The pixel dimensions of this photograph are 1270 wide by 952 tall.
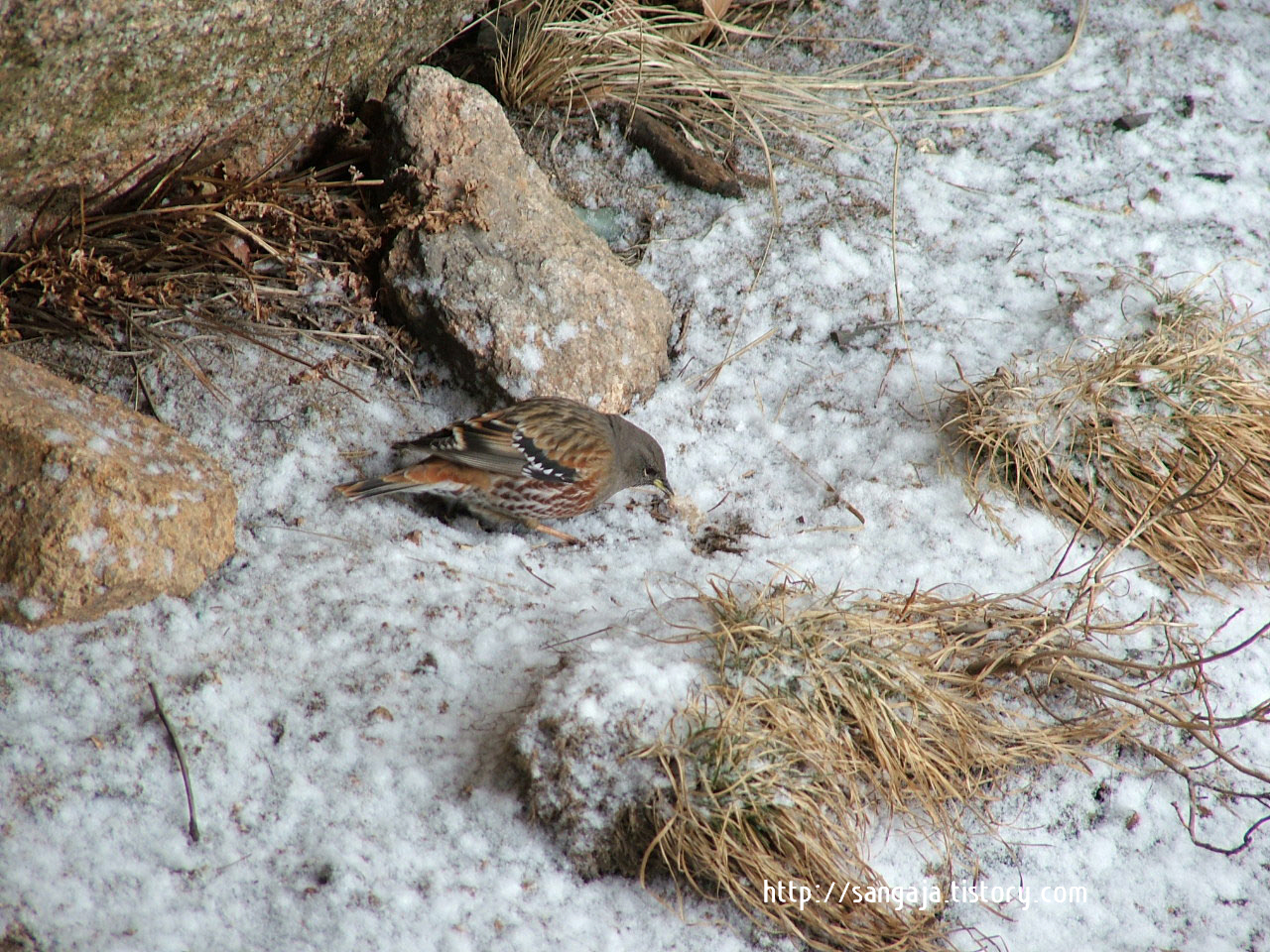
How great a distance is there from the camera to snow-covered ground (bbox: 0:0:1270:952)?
2490mm

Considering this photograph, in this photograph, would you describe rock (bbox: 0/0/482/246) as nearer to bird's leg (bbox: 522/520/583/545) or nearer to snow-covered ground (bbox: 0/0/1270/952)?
snow-covered ground (bbox: 0/0/1270/952)

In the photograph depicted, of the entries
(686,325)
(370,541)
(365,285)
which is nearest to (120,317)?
(365,285)

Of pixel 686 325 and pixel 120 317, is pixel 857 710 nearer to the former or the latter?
pixel 686 325

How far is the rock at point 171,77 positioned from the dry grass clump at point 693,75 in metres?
0.68

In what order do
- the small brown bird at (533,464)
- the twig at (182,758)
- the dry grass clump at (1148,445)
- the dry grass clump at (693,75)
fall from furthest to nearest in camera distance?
the dry grass clump at (693,75), the dry grass clump at (1148,445), the small brown bird at (533,464), the twig at (182,758)

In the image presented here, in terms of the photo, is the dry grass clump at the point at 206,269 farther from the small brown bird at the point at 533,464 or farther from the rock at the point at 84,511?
the small brown bird at the point at 533,464

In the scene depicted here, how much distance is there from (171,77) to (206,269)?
0.83 m

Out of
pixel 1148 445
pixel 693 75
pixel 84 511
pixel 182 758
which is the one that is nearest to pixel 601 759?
pixel 182 758

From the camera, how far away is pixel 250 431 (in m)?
3.59

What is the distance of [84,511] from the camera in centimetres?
278

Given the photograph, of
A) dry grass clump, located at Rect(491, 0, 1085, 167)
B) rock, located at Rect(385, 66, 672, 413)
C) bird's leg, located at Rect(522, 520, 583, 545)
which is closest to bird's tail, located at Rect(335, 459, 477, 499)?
bird's leg, located at Rect(522, 520, 583, 545)

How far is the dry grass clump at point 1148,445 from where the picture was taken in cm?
376

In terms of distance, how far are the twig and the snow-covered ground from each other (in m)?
0.03

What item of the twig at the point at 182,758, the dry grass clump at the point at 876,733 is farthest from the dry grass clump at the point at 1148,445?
the twig at the point at 182,758
